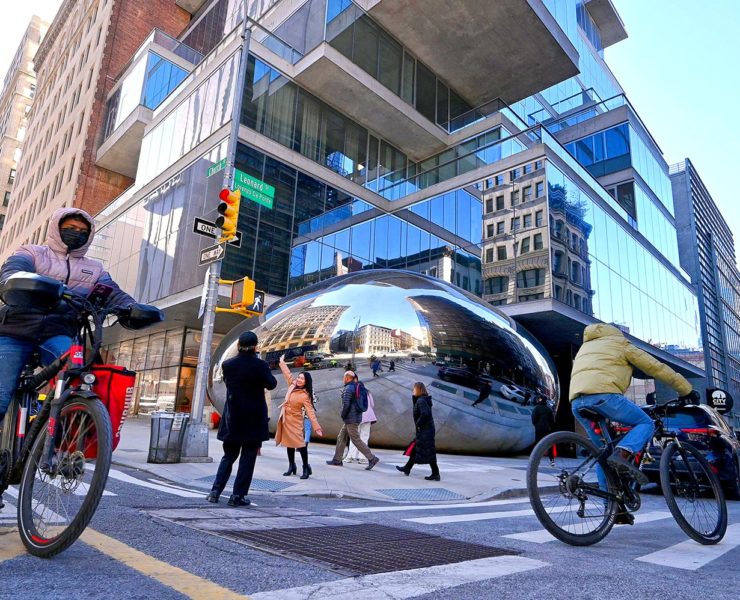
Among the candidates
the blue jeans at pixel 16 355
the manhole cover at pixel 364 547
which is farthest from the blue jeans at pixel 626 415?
the blue jeans at pixel 16 355

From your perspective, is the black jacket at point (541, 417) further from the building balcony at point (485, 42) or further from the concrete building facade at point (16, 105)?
the concrete building facade at point (16, 105)

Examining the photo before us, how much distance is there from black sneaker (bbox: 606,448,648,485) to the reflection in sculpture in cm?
931

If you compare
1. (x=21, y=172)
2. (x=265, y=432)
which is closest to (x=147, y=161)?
(x=265, y=432)

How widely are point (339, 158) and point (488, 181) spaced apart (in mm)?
7905

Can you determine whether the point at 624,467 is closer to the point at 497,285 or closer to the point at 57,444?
the point at 57,444

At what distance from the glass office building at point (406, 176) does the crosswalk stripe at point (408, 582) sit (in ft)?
64.1

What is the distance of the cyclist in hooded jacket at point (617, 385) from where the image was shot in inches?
170

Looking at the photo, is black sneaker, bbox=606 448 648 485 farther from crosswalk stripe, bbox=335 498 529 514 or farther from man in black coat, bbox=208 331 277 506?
man in black coat, bbox=208 331 277 506

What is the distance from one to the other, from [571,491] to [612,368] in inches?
43.5

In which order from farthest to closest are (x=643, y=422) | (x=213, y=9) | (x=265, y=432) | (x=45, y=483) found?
1. (x=213, y=9)
2. (x=265, y=432)
3. (x=643, y=422)
4. (x=45, y=483)

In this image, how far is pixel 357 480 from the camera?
8.30m

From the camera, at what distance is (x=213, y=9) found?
4062 cm

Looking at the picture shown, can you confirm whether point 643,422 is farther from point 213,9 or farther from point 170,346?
point 213,9

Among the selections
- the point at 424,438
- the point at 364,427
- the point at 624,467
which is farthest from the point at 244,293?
the point at 624,467
